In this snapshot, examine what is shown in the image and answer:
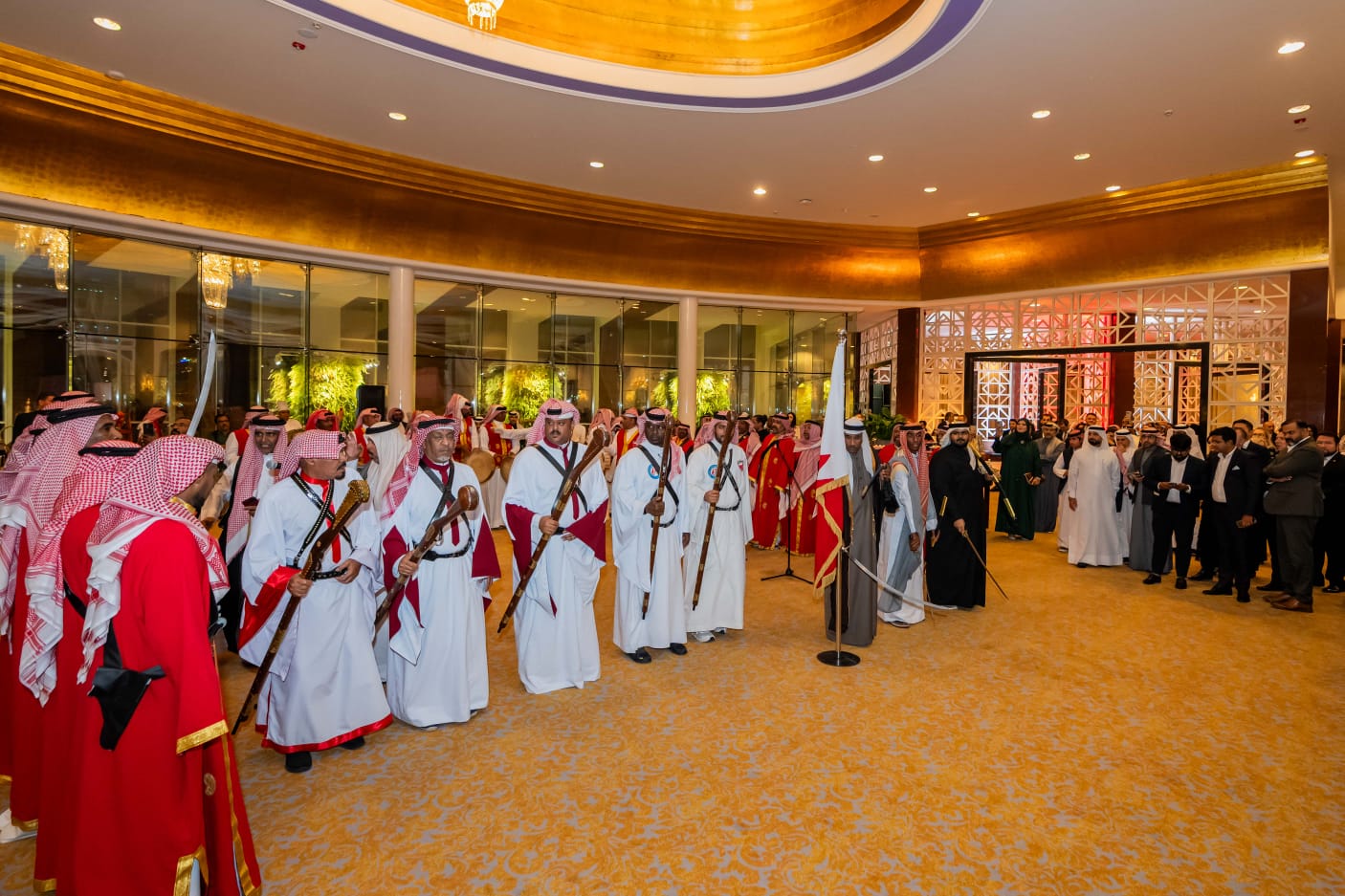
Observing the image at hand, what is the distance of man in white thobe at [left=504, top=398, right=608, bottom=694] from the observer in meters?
4.87

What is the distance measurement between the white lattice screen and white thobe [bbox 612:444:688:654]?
1129 centimetres

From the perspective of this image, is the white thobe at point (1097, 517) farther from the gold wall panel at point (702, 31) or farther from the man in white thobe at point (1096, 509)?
the gold wall panel at point (702, 31)

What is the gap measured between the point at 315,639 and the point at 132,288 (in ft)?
32.9

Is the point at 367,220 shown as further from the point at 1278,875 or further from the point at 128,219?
the point at 1278,875

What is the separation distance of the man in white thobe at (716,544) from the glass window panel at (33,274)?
974 cm

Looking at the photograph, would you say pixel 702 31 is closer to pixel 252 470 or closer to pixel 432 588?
pixel 252 470

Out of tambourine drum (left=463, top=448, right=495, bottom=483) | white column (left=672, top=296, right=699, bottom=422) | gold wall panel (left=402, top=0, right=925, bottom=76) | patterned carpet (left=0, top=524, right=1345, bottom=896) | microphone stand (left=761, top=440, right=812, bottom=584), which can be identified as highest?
gold wall panel (left=402, top=0, right=925, bottom=76)

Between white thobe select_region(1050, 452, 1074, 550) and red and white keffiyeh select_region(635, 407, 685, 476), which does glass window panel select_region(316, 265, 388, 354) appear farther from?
white thobe select_region(1050, 452, 1074, 550)

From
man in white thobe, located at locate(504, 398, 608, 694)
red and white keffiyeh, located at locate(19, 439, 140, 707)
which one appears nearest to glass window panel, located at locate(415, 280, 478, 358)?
man in white thobe, located at locate(504, 398, 608, 694)

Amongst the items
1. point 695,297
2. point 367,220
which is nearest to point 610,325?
point 695,297

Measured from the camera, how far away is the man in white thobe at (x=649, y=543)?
17.9ft

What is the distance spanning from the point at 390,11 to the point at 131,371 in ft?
23.1

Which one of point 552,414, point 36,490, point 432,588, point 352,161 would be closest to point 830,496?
point 552,414

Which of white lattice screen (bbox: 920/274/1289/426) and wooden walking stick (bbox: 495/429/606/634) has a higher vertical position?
white lattice screen (bbox: 920/274/1289/426)
